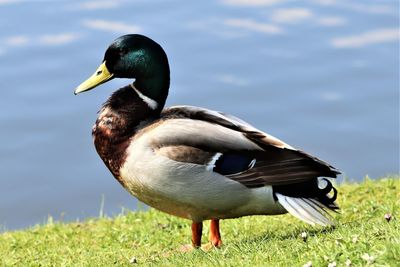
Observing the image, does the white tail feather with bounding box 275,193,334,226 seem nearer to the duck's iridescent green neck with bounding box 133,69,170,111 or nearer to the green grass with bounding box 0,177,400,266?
the green grass with bounding box 0,177,400,266

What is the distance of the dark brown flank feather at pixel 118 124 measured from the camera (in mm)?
6548

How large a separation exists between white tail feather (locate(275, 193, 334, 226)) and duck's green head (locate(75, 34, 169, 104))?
1246mm

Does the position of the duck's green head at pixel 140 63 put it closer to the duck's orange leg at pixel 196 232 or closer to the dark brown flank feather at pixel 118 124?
the dark brown flank feather at pixel 118 124

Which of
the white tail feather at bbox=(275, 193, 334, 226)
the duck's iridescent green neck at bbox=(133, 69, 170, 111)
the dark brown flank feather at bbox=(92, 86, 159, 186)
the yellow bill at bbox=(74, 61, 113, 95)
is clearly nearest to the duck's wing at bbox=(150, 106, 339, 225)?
the white tail feather at bbox=(275, 193, 334, 226)

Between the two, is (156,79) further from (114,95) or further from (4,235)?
(4,235)

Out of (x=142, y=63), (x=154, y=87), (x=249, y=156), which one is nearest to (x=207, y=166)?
(x=249, y=156)

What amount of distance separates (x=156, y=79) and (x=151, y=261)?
1439 millimetres

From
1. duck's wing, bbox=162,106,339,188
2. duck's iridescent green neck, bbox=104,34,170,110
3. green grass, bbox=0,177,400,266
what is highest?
duck's iridescent green neck, bbox=104,34,170,110

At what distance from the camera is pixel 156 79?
272 inches

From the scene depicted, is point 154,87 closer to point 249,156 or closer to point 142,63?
point 142,63

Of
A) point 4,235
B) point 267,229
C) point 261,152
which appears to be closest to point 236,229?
point 267,229

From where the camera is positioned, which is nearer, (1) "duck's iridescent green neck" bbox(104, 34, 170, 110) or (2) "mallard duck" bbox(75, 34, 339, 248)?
Result: (2) "mallard duck" bbox(75, 34, 339, 248)

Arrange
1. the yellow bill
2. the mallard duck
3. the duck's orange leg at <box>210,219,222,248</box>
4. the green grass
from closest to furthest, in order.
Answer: the green grass
the mallard duck
the duck's orange leg at <box>210,219,222,248</box>
the yellow bill

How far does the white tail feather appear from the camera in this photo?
6336 millimetres
